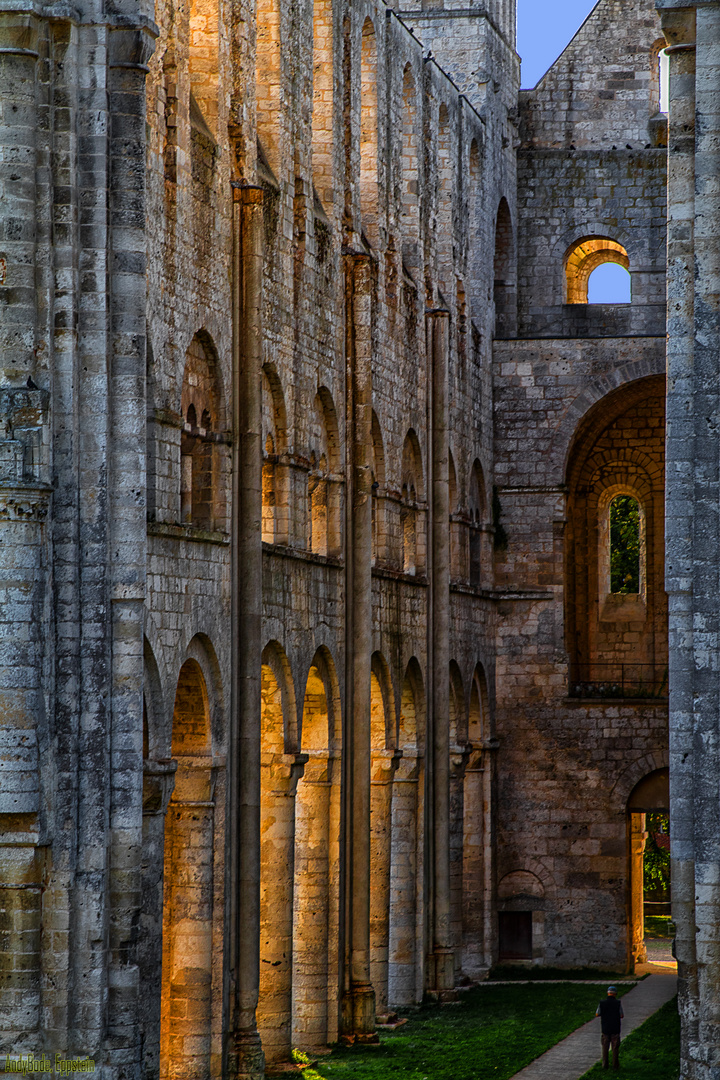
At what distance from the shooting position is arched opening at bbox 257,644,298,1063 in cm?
2259

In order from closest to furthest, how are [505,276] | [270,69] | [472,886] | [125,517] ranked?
[125,517], [270,69], [472,886], [505,276]

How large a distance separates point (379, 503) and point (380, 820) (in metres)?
4.60

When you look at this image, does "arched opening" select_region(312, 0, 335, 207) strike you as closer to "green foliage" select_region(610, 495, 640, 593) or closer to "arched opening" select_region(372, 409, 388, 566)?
"arched opening" select_region(372, 409, 388, 566)

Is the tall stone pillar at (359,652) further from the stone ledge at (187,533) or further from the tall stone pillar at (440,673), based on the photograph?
the stone ledge at (187,533)

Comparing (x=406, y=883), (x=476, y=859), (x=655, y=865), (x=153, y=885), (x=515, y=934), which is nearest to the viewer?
(x=153, y=885)

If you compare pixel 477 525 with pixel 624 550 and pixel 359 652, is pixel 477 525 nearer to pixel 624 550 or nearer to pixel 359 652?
pixel 359 652

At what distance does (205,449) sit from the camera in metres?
21.0

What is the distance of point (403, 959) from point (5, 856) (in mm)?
14518

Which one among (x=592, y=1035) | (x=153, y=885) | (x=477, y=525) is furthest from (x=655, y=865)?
(x=153, y=885)

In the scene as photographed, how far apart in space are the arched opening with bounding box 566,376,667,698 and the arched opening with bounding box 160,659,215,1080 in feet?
58.5

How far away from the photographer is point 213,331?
20984 mm

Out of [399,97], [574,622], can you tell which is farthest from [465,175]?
[574,622]

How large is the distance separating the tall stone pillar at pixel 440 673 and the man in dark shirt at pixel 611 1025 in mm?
5951

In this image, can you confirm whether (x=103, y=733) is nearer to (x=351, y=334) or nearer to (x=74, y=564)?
(x=74, y=564)
